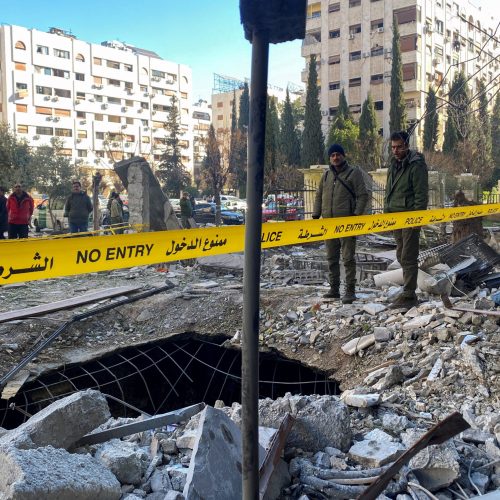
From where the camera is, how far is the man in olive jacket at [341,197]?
21.6 feet

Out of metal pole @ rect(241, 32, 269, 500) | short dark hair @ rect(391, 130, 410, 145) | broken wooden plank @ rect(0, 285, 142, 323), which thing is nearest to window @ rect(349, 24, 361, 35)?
broken wooden plank @ rect(0, 285, 142, 323)

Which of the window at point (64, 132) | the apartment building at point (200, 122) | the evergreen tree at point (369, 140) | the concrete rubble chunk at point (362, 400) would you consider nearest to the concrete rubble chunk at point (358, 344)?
the concrete rubble chunk at point (362, 400)

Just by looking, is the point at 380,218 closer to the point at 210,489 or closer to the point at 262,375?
the point at 262,375

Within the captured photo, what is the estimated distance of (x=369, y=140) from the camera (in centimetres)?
3556

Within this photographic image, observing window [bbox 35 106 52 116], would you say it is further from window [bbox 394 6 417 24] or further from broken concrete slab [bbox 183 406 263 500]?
broken concrete slab [bbox 183 406 263 500]

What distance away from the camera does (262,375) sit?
6828mm

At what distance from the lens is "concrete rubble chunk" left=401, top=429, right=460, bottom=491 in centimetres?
278

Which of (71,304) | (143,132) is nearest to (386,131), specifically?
(143,132)

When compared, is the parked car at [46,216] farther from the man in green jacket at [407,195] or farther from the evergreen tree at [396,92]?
the evergreen tree at [396,92]

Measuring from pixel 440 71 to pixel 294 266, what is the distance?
1813 inches

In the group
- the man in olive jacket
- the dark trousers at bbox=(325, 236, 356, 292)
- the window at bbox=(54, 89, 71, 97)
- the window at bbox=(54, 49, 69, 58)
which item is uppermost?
the window at bbox=(54, 49, 69, 58)

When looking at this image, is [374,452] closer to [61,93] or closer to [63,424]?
[63,424]

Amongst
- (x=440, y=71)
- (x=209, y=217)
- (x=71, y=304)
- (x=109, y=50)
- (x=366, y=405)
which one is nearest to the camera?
(x=366, y=405)

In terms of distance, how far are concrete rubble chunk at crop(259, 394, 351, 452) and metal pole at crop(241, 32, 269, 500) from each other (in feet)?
4.61
